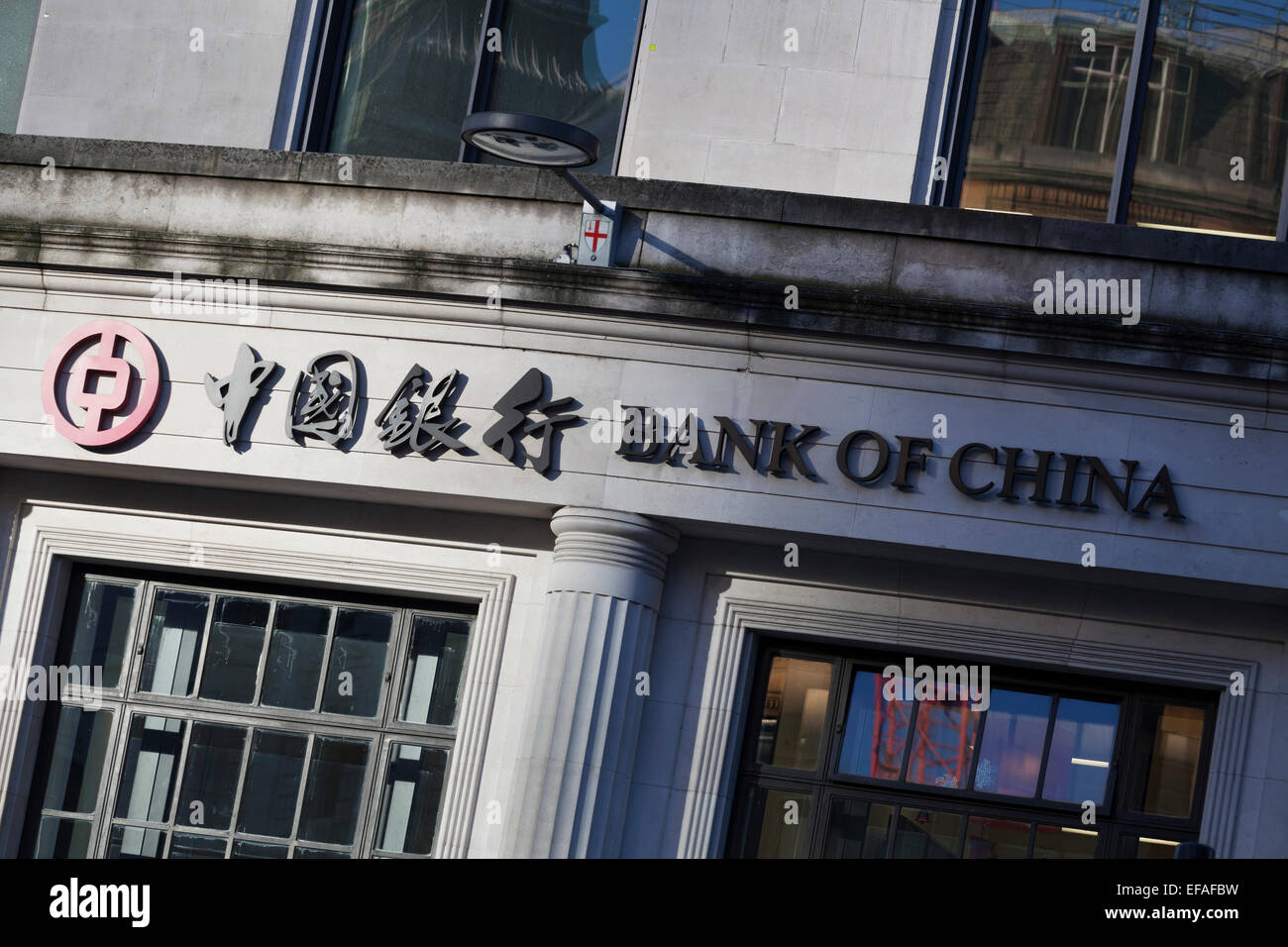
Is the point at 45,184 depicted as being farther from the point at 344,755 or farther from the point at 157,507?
the point at 344,755

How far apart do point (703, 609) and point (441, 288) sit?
9.45ft

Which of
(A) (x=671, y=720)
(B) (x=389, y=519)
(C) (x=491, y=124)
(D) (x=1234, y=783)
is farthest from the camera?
(B) (x=389, y=519)

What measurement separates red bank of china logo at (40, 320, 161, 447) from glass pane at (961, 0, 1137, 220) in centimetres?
614

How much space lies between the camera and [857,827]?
10742 millimetres

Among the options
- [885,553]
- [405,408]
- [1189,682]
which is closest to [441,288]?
[405,408]

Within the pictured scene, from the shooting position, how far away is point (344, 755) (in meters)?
11.5

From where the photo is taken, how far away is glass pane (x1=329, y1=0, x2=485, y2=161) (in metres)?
12.6

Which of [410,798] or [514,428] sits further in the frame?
[410,798]

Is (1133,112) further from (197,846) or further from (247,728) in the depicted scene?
(197,846)

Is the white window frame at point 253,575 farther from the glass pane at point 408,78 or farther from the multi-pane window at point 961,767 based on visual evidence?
the glass pane at point 408,78

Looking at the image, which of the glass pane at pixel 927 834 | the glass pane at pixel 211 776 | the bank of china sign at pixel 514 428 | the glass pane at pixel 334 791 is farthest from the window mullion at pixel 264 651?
the glass pane at pixel 927 834

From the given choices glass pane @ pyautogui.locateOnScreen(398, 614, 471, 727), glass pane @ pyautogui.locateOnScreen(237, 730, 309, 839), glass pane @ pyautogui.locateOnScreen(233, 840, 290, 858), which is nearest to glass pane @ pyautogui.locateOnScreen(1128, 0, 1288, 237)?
glass pane @ pyautogui.locateOnScreen(398, 614, 471, 727)

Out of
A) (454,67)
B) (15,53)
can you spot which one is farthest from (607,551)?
(15,53)

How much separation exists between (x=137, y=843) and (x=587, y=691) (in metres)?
3.76
